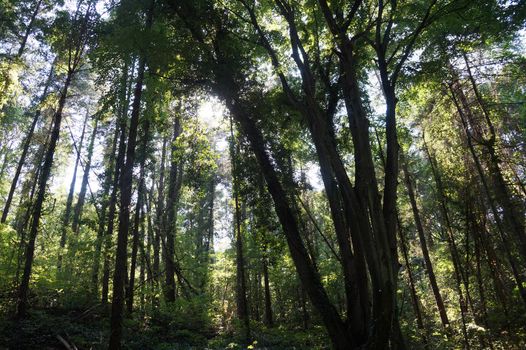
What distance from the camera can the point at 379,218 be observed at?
7016 millimetres

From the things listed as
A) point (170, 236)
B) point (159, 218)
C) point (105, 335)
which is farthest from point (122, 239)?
point (159, 218)

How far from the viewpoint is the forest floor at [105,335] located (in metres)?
8.83

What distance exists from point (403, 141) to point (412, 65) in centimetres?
368

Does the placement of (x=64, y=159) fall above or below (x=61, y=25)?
above

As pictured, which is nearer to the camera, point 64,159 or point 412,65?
point 412,65

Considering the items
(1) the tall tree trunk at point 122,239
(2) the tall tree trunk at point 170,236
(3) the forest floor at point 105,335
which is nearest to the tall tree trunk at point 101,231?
(3) the forest floor at point 105,335

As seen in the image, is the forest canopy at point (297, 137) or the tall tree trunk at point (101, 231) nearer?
the forest canopy at point (297, 137)

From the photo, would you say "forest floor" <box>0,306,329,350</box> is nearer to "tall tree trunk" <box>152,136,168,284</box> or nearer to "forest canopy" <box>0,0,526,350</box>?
"forest canopy" <box>0,0,526,350</box>

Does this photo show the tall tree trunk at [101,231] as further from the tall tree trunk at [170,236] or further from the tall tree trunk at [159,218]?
the tall tree trunk at [170,236]

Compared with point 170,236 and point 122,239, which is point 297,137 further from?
point 170,236

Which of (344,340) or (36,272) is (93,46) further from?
(344,340)

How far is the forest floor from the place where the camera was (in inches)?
348

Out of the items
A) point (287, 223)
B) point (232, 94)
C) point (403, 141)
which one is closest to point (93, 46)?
point (232, 94)

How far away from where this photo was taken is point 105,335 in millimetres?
10055
